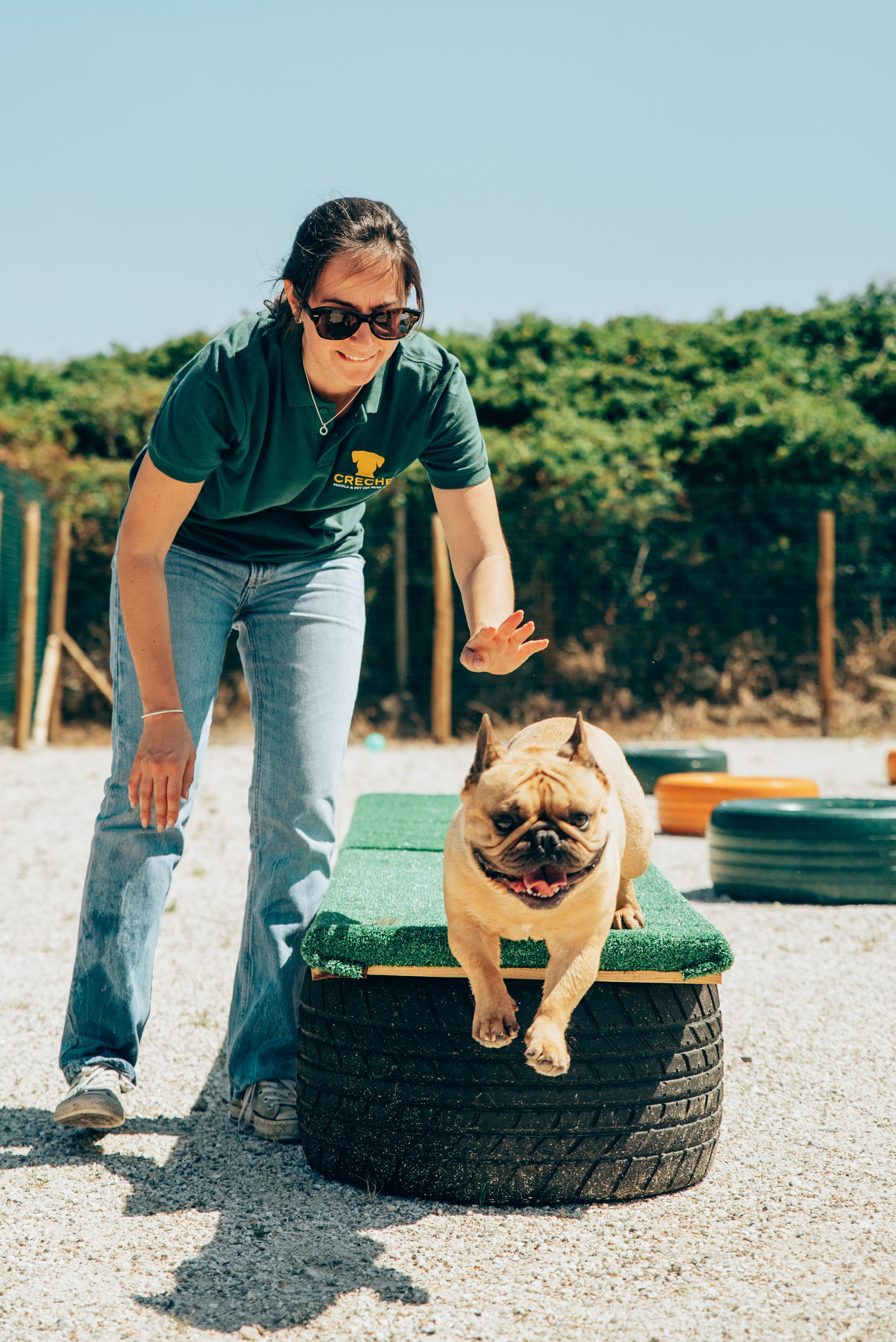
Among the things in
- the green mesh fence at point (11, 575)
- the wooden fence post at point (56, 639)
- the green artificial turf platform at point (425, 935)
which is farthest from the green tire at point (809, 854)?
the wooden fence post at point (56, 639)

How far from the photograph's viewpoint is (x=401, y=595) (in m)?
13.6

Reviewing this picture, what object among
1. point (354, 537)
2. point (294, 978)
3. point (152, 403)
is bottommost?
point (294, 978)

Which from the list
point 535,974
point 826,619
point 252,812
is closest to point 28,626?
point 826,619

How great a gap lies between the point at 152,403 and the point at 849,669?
1070cm

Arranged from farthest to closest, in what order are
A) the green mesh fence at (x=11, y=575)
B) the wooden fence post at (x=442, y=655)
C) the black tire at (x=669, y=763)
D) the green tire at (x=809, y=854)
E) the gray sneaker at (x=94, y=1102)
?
the wooden fence post at (x=442, y=655) < the green mesh fence at (x=11, y=575) < the black tire at (x=669, y=763) < the green tire at (x=809, y=854) < the gray sneaker at (x=94, y=1102)

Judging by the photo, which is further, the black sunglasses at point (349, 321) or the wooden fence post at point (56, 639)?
the wooden fence post at point (56, 639)

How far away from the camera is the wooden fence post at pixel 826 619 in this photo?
12617mm

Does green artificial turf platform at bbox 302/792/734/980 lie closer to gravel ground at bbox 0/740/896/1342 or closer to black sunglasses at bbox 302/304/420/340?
gravel ground at bbox 0/740/896/1342

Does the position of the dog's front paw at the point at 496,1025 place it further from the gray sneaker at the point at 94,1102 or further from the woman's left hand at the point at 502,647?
the gray sneaker at the point at 94,1102

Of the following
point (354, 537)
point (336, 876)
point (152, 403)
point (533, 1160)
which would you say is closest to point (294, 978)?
point (336, 876)

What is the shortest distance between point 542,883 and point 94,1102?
1422mm

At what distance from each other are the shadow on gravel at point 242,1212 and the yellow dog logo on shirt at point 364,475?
1.77 meters

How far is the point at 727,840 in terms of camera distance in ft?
18.5

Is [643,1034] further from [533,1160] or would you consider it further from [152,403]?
[152,403]
